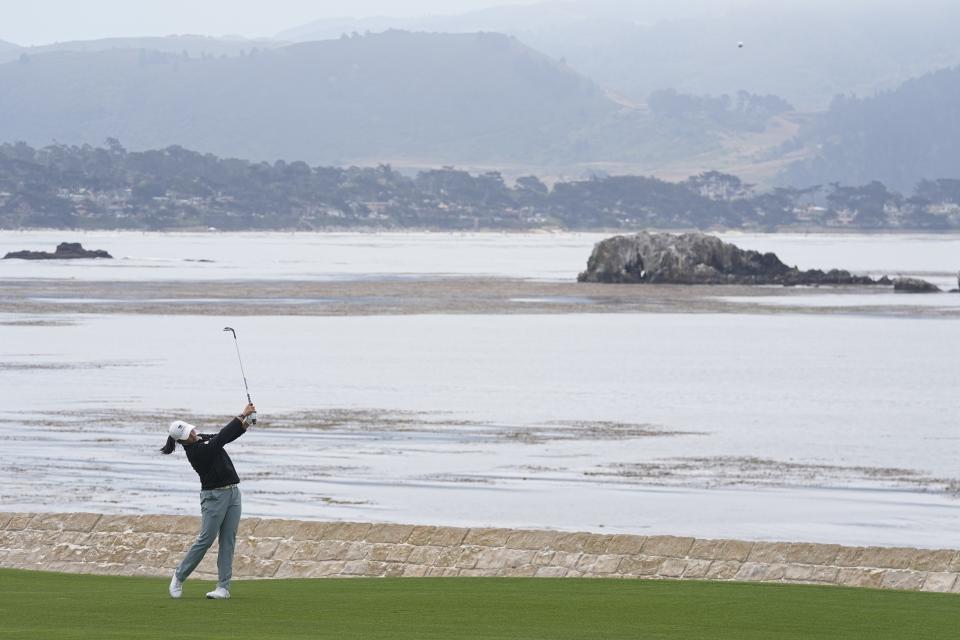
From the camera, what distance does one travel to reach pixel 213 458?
17047mm

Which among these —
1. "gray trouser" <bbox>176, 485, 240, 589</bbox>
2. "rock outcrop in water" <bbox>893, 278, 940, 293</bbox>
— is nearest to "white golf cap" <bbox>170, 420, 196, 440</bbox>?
"gray trouser" <bbox>176, 485, 240, 589</bbox>

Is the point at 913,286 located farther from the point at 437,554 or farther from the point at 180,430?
the point at 180,430

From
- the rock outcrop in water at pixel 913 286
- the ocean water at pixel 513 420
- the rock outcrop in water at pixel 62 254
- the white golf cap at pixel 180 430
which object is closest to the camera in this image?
the white golf cap at pixel 180 430

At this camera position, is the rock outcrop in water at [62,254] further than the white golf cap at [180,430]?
Yes

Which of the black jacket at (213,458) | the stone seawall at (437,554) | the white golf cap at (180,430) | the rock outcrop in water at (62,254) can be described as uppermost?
the white golf cap at (180,430)

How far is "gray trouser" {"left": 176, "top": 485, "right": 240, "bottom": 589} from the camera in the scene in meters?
17.2

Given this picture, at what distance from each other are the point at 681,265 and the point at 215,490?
96.0 m

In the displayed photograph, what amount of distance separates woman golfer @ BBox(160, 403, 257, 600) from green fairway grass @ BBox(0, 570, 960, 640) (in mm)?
332

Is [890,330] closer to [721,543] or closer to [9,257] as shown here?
[721,543]

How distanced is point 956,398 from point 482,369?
44.8 feet

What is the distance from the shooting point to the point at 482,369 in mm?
53375

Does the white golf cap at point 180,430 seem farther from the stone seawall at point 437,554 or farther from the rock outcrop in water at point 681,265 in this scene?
the rock outcrop in water at point 681,265

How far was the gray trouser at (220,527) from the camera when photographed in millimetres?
17250

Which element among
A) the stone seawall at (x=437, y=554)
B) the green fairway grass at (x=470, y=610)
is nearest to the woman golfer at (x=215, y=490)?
the green fairway grass at (x=470, y=610)
